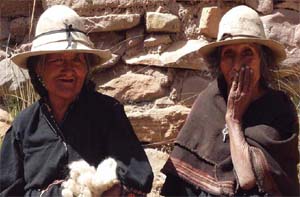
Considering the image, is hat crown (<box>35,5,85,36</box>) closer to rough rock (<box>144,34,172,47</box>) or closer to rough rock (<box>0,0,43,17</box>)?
rough rock (<box>144,34,172,47</box>)

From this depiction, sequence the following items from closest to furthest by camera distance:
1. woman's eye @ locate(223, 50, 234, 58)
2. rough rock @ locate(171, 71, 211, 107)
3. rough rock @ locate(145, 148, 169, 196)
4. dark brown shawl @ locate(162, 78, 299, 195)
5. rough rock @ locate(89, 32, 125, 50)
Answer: dark brown shawl @ locate(162, 78, 299, 195)
woman's eye @ locate(223, 50, 234, 58)
rough rock @ locate(145, 148, 169, 196)
rough rock @ locate(171, 71, 211, 107)
rough rock @ locate(89, 32, 125, 50)

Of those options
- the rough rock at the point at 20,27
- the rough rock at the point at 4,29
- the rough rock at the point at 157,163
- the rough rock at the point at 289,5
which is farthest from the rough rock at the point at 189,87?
the rough rock at the point at 4,29

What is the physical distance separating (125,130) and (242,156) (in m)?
0.57

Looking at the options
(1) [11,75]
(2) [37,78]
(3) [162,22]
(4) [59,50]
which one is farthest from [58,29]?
(1) [11,75]

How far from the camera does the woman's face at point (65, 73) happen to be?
4.11 meters

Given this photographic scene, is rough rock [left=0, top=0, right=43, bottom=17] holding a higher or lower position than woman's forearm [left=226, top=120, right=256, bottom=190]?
higher

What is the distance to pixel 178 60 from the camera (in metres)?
5.47

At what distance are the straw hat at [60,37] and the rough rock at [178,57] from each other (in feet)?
4.04

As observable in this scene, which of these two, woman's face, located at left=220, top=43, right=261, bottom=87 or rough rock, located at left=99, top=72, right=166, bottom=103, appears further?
rough rock, located at left=99, top=72, right=166, bottom=103

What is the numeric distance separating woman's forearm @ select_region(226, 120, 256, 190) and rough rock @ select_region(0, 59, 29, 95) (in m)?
2.10

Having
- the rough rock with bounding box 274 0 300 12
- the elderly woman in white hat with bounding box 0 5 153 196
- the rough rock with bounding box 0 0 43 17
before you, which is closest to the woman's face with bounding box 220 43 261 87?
the elderly woman in white hat with bounding box 0 5 153 196

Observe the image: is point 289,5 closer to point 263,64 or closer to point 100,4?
point 100,4

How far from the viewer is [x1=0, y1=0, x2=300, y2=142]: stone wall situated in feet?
18.0

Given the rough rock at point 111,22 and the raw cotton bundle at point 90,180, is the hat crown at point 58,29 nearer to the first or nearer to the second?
the raw cotton bundle at point 90,180
